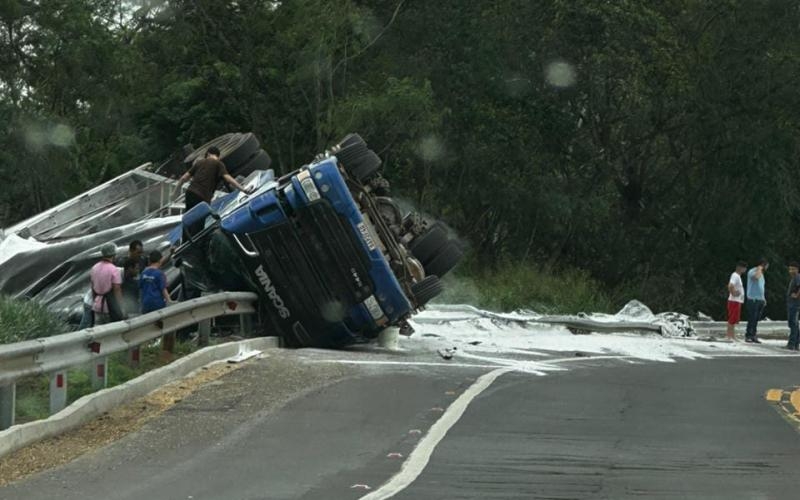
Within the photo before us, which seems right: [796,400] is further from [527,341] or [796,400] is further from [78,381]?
[78,381]

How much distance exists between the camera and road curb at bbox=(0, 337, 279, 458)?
931 centimetres

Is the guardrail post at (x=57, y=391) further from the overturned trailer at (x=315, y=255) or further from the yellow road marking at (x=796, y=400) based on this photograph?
the yellow road marking at (x=796, y=400)

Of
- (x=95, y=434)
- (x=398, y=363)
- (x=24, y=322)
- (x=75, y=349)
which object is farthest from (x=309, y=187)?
(x=95, y=434)

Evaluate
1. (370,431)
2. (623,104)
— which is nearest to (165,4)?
(623,104)

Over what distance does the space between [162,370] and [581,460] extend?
441 cm

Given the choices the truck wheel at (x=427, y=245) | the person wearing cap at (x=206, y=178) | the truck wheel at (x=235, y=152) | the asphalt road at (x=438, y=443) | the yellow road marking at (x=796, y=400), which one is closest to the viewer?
the asphalt road at (x=438, y=443)

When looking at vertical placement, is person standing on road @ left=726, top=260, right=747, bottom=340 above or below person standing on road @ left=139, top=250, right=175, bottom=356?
below

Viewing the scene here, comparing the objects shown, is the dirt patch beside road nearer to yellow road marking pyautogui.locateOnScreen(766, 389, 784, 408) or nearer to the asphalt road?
the asphalt road

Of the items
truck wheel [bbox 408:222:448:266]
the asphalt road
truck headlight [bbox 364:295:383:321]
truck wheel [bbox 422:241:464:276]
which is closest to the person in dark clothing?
truck headlight [bbox 364:295:383:321]

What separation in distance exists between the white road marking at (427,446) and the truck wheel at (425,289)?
3.28 metres

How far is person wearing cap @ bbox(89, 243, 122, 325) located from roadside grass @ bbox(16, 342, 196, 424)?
3.04 feet

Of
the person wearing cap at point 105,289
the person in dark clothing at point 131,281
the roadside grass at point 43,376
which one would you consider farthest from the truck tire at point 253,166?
the roadside grass at point 43,376

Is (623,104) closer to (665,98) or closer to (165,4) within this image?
(665,98)

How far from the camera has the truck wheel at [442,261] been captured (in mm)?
18219
